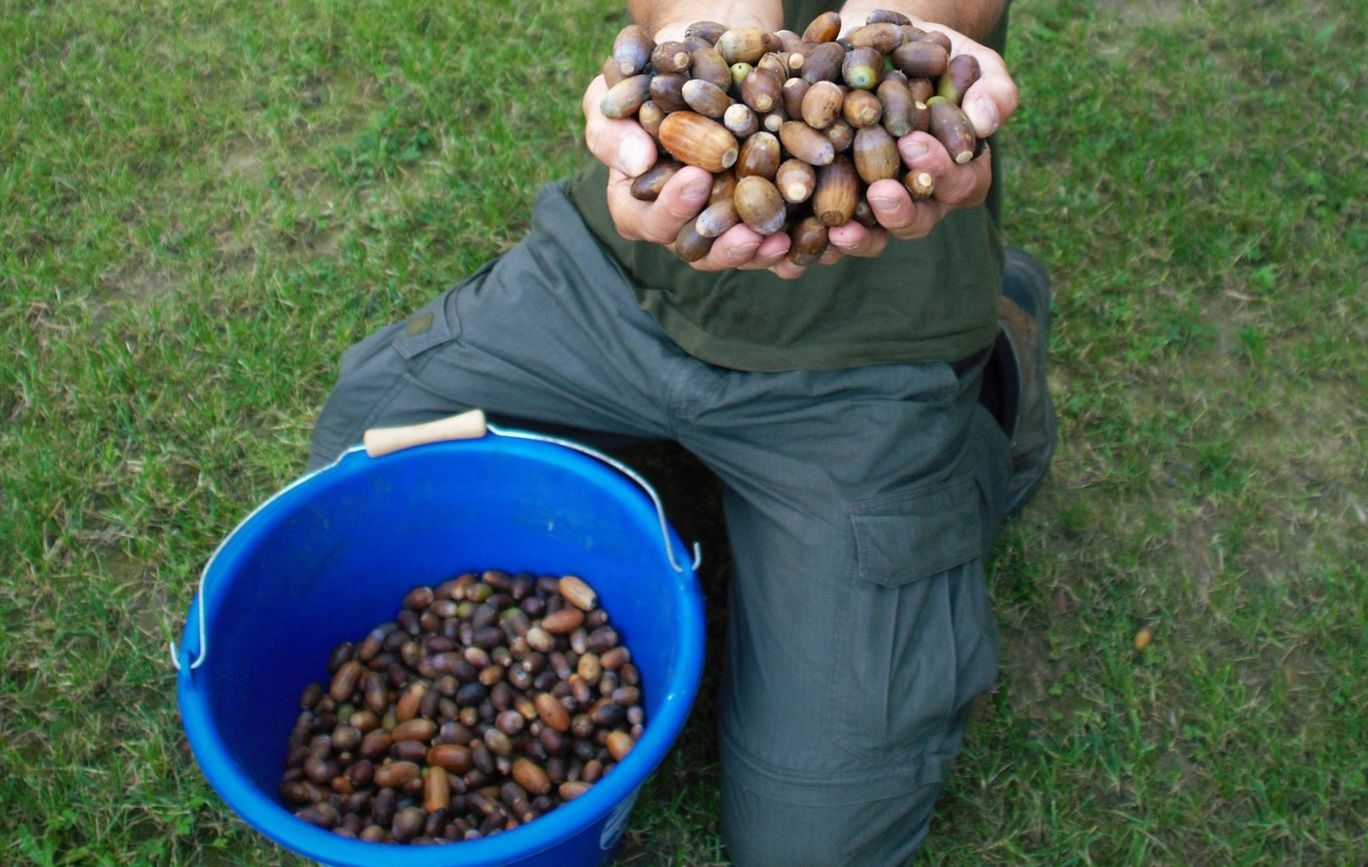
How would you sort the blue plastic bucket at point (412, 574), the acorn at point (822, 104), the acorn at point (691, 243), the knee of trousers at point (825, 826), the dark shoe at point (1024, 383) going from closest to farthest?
the acorn at point (822, 104), the acorn at point (691, 243), the blue plastic bucket at point (412, 574), the knee of trousers at point (825, 826), the dark shoe at point (1024, 383)

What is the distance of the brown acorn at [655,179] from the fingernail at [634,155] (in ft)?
0.04

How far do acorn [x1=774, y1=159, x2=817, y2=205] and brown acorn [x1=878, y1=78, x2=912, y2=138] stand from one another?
0.41 feet

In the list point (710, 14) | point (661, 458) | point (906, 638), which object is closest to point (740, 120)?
point (710, 14)

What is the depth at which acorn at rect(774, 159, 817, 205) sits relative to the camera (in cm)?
174

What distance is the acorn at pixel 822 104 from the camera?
1729mm

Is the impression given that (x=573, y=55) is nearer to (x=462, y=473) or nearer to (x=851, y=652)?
(x=462, y=473)

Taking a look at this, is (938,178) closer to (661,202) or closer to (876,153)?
(876,153)

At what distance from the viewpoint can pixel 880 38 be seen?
180cm

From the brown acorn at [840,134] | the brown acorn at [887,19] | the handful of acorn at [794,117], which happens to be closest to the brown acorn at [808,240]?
the handful of acorn at [794,117]

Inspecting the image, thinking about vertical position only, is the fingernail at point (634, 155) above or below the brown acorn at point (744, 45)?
below

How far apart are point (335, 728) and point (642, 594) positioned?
63cm

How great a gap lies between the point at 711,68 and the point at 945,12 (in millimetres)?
617

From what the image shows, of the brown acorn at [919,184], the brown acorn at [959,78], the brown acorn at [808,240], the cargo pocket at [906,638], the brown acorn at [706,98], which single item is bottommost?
the cargo pocket at [906,638]

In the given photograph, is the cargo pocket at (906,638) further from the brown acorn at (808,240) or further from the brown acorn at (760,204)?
the brown acorn at (760,204)
